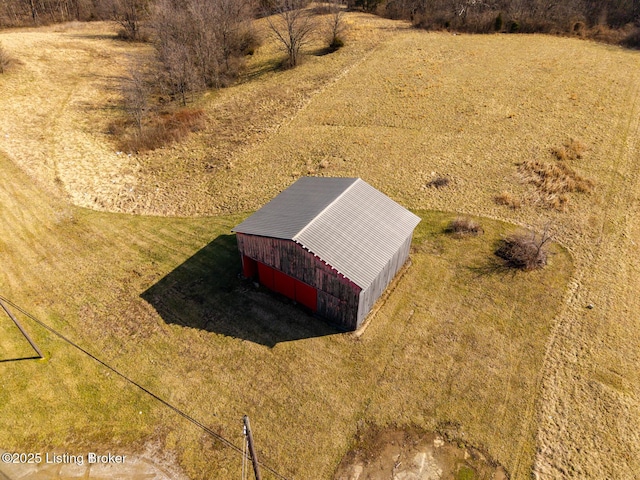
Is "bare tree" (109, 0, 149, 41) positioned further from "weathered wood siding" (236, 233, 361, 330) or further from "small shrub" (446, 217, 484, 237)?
"small shrub" (446, 217, 484, 237)

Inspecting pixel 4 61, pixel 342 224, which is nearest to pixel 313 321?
pixel 342 224

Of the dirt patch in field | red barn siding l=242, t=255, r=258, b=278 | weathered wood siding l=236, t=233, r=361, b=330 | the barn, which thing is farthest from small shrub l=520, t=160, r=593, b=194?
red barn siding l=242, t=255, r=258, b=278

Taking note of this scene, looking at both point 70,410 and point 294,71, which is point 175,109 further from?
point 70,410

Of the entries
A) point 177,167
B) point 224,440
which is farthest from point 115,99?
point 224,440

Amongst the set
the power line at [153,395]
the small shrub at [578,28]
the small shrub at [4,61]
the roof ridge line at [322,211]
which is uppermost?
the small shrub at [578,28]

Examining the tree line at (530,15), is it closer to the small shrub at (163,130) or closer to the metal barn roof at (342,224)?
the small shrub at (163,130)

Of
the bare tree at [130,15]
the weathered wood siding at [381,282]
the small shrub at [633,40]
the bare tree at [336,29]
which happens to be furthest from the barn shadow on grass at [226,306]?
the small shrub at [633,40]
